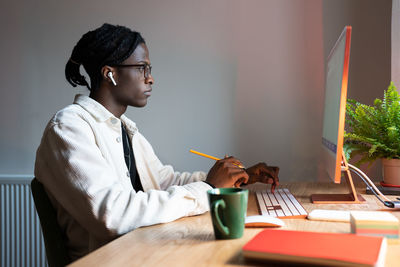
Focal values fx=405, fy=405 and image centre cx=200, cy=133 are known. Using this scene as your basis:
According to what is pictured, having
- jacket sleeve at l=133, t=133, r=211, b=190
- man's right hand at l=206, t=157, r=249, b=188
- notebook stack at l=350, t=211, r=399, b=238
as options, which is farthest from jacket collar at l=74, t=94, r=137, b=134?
notebook stack at l=350, t=211, r=399, b=238

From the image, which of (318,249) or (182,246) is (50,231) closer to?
(182,246)

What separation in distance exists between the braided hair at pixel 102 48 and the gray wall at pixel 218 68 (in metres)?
0.86

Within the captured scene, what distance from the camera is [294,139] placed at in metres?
2.06

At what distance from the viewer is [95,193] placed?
3.07ft

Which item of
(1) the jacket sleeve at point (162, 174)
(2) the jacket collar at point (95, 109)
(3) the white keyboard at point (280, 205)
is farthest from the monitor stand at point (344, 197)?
(2) the jacket collar at point (95, 109)

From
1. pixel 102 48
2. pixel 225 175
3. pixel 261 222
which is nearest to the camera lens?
pixel 261 222

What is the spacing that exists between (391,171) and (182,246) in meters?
0.94

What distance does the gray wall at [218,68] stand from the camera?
199 centimetres

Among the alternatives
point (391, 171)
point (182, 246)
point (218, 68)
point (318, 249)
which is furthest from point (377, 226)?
point (218, 68)

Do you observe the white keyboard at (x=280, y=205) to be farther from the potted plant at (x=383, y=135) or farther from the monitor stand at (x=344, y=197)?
the potted plant at (x=383, y=135)

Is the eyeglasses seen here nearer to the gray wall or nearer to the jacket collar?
the jacket collar

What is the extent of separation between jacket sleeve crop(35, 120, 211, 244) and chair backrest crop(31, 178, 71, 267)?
0.03m

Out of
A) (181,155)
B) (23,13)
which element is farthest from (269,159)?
(23,13)

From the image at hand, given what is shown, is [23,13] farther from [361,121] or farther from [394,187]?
[394,187]
